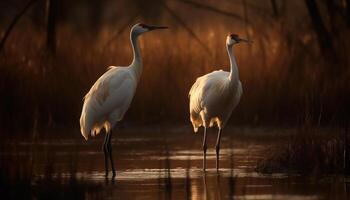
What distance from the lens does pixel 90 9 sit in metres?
36.8

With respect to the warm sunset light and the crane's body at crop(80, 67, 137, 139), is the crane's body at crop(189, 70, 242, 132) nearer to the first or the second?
the warm sunset light

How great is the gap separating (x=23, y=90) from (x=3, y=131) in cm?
215

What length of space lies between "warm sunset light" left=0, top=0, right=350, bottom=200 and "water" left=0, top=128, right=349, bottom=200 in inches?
1.0

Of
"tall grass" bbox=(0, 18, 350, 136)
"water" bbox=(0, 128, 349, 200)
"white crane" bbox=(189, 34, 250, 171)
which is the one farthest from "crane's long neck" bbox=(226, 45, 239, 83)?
"tall grass" bbox=(0, 18, 350, 136)

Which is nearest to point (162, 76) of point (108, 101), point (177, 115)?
point (177, 115)

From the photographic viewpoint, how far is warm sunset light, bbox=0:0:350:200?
11.6 meters

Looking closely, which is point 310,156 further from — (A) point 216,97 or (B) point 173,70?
(B) point 173,70

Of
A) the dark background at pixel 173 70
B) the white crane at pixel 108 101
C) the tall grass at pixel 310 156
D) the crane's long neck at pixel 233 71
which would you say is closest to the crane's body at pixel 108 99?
the white crane at pixel 108 101

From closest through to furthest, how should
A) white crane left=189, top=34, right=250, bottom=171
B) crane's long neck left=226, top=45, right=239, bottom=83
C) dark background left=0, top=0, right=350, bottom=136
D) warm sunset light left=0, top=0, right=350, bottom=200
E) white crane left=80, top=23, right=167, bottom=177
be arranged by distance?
warm sunset light left=0, top=0, right=350, bottom=200
white crane left=80, top=23, right=167, bottom=177
crane's long neck left=226, top=45, right=239, bottom=83
white crane left=189, top=34, right=250, bottom=171
dark background left=0, top=0, right=350, bottom=136

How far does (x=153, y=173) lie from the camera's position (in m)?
12.8

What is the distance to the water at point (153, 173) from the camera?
424 inches

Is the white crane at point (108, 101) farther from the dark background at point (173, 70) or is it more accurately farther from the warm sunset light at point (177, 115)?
the dark background at point (173, 70)

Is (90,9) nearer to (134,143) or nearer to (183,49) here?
(183,49)

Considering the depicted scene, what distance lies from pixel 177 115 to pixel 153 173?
5.97 m
